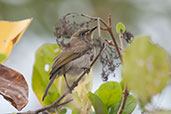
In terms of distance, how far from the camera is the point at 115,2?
6.21 m

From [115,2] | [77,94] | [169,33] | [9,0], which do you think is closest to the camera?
[77,94]

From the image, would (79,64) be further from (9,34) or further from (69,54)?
(9,34)

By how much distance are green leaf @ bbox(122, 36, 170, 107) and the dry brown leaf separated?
556mm

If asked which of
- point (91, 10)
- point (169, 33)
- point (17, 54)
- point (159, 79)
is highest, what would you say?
point (91, 10)

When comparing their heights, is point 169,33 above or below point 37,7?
below

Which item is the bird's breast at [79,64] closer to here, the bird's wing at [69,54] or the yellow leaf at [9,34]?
the bird's wing at [69,54]

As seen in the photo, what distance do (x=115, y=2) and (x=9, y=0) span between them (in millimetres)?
1887

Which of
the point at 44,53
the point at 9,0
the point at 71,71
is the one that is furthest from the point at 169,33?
the point at 44,53

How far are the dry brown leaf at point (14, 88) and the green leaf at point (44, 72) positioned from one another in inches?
10.3

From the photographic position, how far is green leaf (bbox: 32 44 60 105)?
1442 millimetres

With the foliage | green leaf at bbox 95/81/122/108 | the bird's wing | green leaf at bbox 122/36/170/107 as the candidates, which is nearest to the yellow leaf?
the foliage

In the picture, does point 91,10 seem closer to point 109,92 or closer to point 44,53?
point 44,53

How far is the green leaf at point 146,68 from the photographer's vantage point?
2.08ft

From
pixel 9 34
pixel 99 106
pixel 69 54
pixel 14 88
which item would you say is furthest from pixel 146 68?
pixel 69 54
